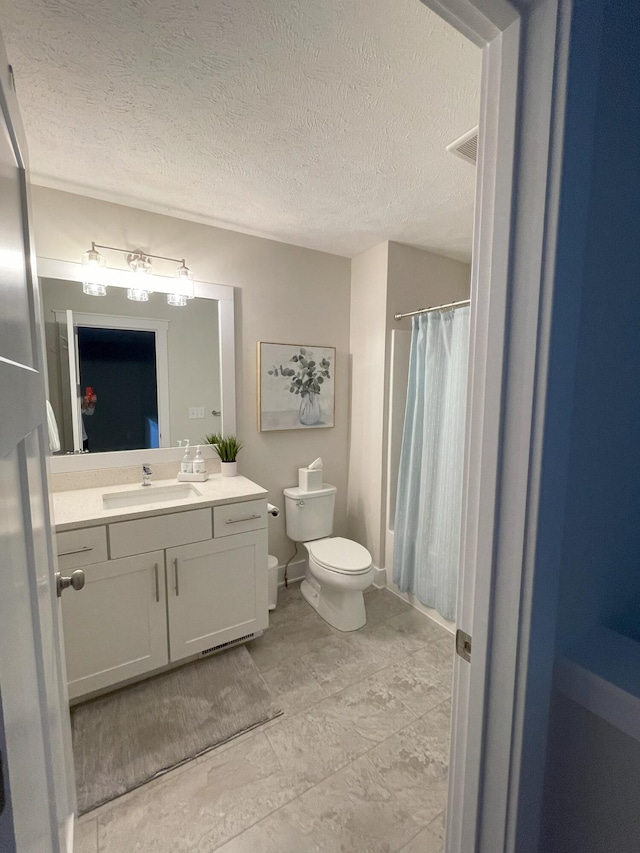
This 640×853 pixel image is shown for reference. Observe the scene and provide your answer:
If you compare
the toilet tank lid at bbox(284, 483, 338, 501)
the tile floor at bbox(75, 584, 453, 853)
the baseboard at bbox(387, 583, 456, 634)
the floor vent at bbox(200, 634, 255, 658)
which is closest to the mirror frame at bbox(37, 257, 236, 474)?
the toilet tank lid at bbox(284, 483, 338, 501)

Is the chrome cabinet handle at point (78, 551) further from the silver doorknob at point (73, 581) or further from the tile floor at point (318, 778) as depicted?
the tile floor at point (318, 778)

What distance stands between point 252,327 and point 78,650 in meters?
1.84

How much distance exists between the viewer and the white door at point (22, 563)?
0.42m

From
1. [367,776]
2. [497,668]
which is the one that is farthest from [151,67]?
[367,776]

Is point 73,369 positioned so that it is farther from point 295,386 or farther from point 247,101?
point 247,101

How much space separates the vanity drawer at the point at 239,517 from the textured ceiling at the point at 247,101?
1533 millimetres

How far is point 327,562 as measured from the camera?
6.84ft

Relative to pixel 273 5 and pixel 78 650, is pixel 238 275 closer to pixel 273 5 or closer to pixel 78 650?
pixel 273 5

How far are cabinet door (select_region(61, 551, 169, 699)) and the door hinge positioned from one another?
136 centimetres

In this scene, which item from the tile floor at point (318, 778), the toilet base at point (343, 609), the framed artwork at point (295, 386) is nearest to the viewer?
the tile floor at point (318, 778)

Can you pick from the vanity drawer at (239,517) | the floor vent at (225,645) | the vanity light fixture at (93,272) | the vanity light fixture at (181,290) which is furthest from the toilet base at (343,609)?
the vanity light fixture at (93,272)

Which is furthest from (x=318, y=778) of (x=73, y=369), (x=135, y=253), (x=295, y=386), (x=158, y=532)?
(x=135, y=253)

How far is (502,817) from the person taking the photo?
2.16 ft

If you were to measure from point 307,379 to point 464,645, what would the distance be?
1.99 metres
